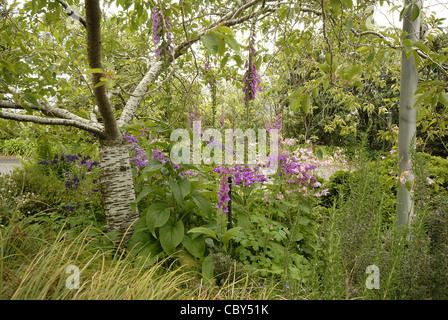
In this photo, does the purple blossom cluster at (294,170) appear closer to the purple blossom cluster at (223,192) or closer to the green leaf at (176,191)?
the purple blossom cluster at (223,192)

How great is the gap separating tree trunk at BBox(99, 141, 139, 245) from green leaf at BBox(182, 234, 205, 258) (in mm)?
660

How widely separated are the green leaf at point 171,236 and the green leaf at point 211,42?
141 centimetres

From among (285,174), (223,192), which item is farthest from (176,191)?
(285,174)

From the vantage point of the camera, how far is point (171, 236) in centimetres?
220

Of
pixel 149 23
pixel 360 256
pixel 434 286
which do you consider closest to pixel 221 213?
pixel 360 256

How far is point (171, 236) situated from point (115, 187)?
0.77 metres

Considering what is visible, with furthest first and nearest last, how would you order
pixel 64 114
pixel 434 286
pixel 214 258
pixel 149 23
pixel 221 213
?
1. pixel 64 114
2. pixel 149 23
3. pixel 221 213
4. pixel 214 258
5. pixel 434 286

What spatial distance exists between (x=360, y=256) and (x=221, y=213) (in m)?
0.98

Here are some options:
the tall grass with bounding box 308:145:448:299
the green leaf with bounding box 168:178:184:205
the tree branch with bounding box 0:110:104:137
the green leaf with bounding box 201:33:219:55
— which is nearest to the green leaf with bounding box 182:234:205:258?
the green leaf with bounding box 168:178:184:205

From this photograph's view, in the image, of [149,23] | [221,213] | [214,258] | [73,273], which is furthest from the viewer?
[149,23]

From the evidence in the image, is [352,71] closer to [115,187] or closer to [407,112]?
[407,112]

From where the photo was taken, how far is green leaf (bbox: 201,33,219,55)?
1.25 meters

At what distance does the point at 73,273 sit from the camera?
172 cm
